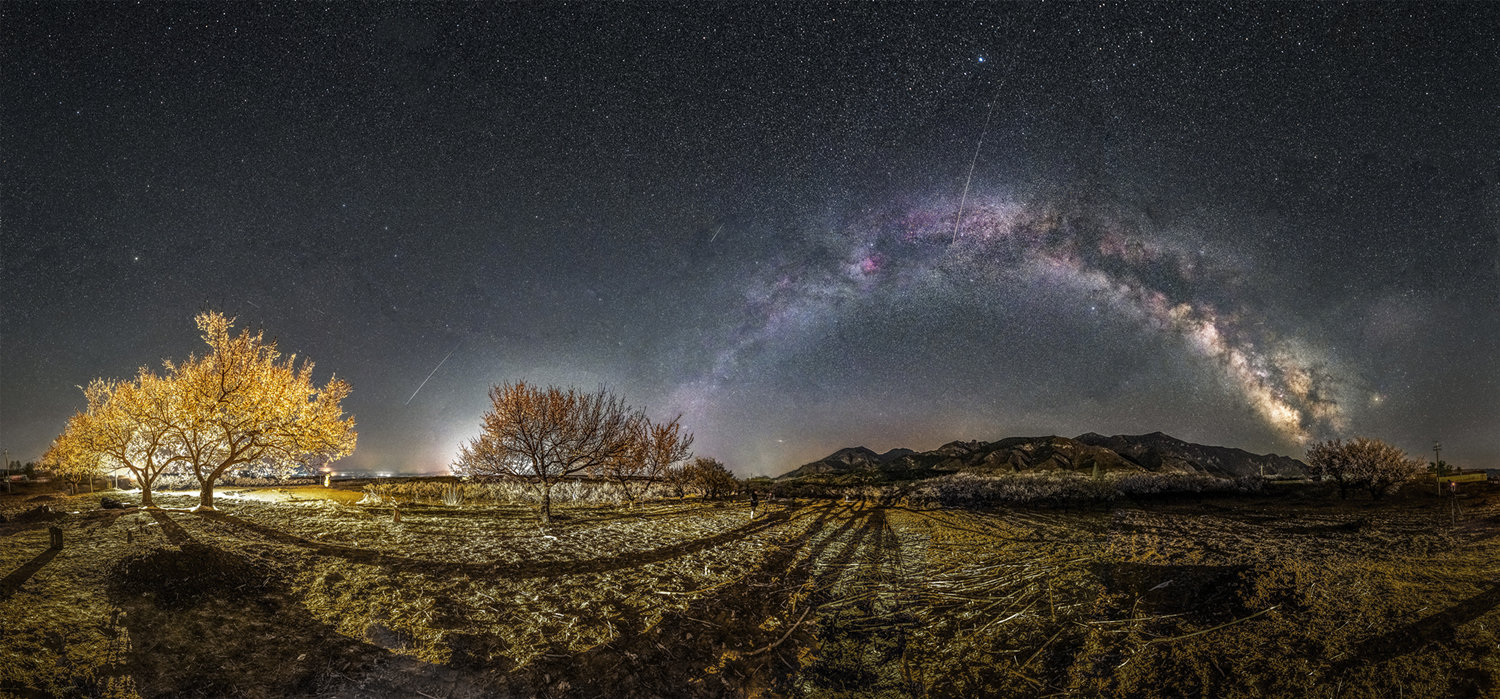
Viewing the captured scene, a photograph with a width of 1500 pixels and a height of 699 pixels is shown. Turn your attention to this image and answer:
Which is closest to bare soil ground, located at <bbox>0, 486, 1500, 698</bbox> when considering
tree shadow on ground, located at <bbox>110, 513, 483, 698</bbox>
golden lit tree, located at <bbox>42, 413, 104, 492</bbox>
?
tree shadow on ground, located at <bbox>110, 513, 483, 698</bbox>

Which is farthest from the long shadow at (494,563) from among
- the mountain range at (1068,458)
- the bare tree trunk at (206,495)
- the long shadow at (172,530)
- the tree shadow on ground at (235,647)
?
the mountain range at (1068,458)

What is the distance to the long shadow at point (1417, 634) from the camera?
6957 mm

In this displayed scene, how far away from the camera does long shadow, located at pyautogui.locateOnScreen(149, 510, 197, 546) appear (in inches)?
438

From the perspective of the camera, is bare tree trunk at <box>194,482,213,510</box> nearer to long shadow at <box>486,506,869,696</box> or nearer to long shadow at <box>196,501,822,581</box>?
long shadow at <box>196,501,822,581</box>

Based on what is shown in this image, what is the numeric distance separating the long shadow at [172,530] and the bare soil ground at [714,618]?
3.9 inches

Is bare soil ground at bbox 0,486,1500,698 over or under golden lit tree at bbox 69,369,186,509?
under

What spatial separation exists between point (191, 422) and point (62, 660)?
19.8m

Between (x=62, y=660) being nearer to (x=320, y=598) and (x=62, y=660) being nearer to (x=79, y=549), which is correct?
(x=320, y=598)

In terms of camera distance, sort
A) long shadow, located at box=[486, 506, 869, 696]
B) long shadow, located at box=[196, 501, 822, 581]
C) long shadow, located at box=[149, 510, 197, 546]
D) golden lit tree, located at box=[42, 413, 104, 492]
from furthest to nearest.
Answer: golden lit tree, located at box=[42, 413, 104, 492]
long shadow, located at box=[149, 510, 197, 546]
long shadow, located at box=[196, 501, 822, 581]
long shadow, located at box=[486, 506, 869, 696]

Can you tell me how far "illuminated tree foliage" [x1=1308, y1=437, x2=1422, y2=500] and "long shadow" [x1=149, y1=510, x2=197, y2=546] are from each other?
49.2 m

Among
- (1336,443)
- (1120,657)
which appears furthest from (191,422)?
(1336,443)

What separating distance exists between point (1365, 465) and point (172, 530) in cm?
5157

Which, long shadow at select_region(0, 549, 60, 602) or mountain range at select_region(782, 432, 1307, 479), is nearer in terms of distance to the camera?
long shadow at select_region(0, 549, 60, 602)

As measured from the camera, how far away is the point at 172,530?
1309 centimetres
